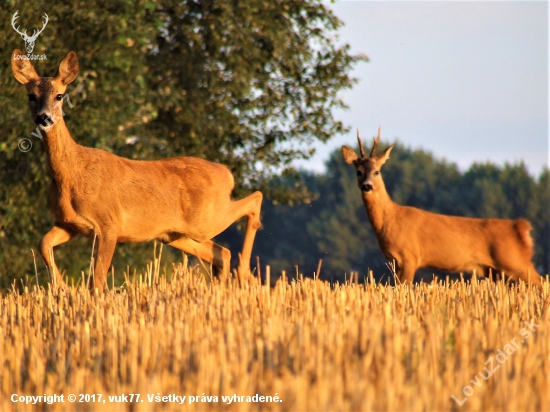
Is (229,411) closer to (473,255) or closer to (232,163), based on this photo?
(473,255)

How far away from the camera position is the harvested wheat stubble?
11.5 ft

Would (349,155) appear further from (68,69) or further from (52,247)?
(52,247)

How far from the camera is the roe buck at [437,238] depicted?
11.8m

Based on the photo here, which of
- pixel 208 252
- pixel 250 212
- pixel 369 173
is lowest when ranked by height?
pixel 208 252

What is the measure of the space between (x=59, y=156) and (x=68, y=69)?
894 millimetres

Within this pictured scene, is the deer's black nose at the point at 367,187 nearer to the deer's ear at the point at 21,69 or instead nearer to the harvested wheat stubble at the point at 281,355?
the deer's ear at the point at 21,69

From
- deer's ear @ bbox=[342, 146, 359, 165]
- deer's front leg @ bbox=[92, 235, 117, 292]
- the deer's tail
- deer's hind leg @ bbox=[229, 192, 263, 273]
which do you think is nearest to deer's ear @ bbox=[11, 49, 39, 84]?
deer's front leg @ bbox=[92, 235, 117, 292]

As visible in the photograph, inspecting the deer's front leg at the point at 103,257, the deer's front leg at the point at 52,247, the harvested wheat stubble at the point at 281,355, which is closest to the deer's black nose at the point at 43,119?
the deer's front leg at the point at 52,247

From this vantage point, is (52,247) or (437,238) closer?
(52,247)

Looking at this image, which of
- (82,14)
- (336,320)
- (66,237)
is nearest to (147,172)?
(66,237)

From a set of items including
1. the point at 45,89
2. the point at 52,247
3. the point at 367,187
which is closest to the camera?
the point at 52,247

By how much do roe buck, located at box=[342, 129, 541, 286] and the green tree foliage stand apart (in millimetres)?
3825

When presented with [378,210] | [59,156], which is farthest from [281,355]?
[378,210]

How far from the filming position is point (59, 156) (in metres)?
7.98
